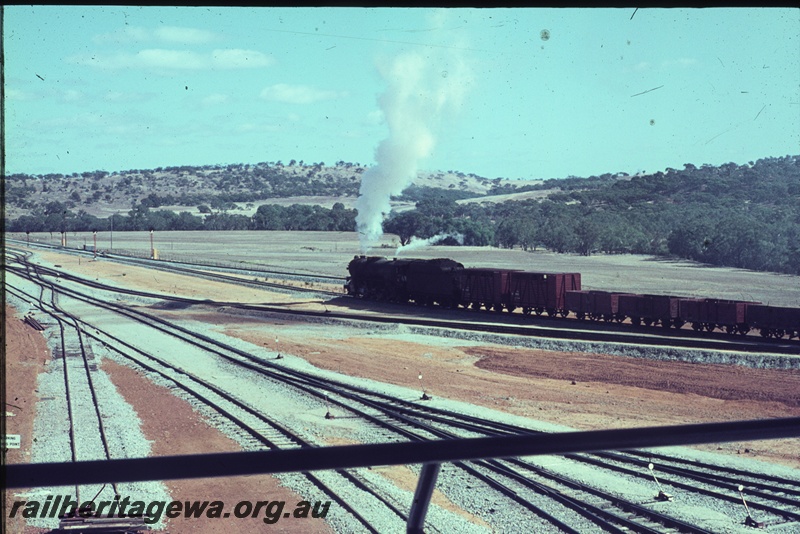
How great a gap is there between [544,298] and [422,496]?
40.6m

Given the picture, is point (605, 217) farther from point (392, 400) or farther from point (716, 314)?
point (392, 400)

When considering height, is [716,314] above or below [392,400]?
above

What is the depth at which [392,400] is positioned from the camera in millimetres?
22656

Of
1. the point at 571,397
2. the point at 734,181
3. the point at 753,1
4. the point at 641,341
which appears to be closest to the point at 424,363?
the point at 571,397

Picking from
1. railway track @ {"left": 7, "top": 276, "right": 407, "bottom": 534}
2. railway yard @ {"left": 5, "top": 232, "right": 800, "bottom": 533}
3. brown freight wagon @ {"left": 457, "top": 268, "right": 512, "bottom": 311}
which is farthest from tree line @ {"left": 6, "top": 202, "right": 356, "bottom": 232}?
railway track @ {"left": 7, "top": 276, "right": 407, "bottom": 534}

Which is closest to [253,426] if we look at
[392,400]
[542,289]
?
[392,400]

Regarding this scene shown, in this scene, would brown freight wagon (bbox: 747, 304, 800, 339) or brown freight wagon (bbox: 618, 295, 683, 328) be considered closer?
brown freight wagon (bbox: 747, 304, 800, 339)

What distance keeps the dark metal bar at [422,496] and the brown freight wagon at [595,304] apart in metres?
38.1

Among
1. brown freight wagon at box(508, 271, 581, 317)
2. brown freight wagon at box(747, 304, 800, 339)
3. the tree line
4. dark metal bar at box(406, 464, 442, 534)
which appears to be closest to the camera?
dark metal bar at box(406, 464, 442, 534)

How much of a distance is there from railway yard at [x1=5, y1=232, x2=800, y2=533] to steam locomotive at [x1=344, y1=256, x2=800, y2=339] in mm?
1036

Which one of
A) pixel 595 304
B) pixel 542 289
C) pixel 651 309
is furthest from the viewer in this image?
pixel 542 289

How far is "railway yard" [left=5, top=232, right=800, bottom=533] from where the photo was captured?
41.9 ft

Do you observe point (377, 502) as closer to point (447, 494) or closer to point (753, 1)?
point (447, 494)

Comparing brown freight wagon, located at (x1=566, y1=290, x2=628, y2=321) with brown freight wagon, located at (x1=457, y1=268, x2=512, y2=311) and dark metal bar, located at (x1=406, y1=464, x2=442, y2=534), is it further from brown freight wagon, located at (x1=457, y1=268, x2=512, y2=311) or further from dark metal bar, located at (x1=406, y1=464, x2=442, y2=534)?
dark metal bar, located at (x1=406, y1=464, x2=442, y2=534)
